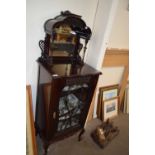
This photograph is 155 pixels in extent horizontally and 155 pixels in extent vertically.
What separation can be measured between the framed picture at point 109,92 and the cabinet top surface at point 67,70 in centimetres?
92

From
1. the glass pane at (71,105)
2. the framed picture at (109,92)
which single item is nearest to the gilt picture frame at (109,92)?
the framed picture at (109,92)

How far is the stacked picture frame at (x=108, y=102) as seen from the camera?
246 centimetres

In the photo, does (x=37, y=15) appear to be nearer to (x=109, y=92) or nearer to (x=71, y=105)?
(x=71, y=105)

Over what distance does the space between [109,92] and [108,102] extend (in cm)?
16

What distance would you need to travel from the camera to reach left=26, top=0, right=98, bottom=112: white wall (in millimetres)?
1410

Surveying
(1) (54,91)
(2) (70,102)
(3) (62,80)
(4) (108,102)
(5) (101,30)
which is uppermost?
(5) (101,30)

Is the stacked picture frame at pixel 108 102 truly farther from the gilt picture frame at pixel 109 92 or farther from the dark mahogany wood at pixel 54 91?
the dark mahogany wood at pixel 54 91

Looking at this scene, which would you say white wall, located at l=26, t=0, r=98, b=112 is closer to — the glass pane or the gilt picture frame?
the glass pane

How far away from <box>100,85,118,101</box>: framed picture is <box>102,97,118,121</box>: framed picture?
64mm

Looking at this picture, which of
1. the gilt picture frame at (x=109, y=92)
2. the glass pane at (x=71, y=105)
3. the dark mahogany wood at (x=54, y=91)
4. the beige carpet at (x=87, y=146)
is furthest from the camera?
the gilt picture frame at (x=109, y=92)

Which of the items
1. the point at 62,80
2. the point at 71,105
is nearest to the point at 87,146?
the point at 71,105

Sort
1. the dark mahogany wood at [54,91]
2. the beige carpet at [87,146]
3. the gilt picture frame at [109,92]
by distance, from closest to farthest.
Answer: the dark mahogany wood at [54,91] < the beige carpet at [87,146] < the gilt picture frame at [109,92]

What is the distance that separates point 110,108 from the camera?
8.45 feet
